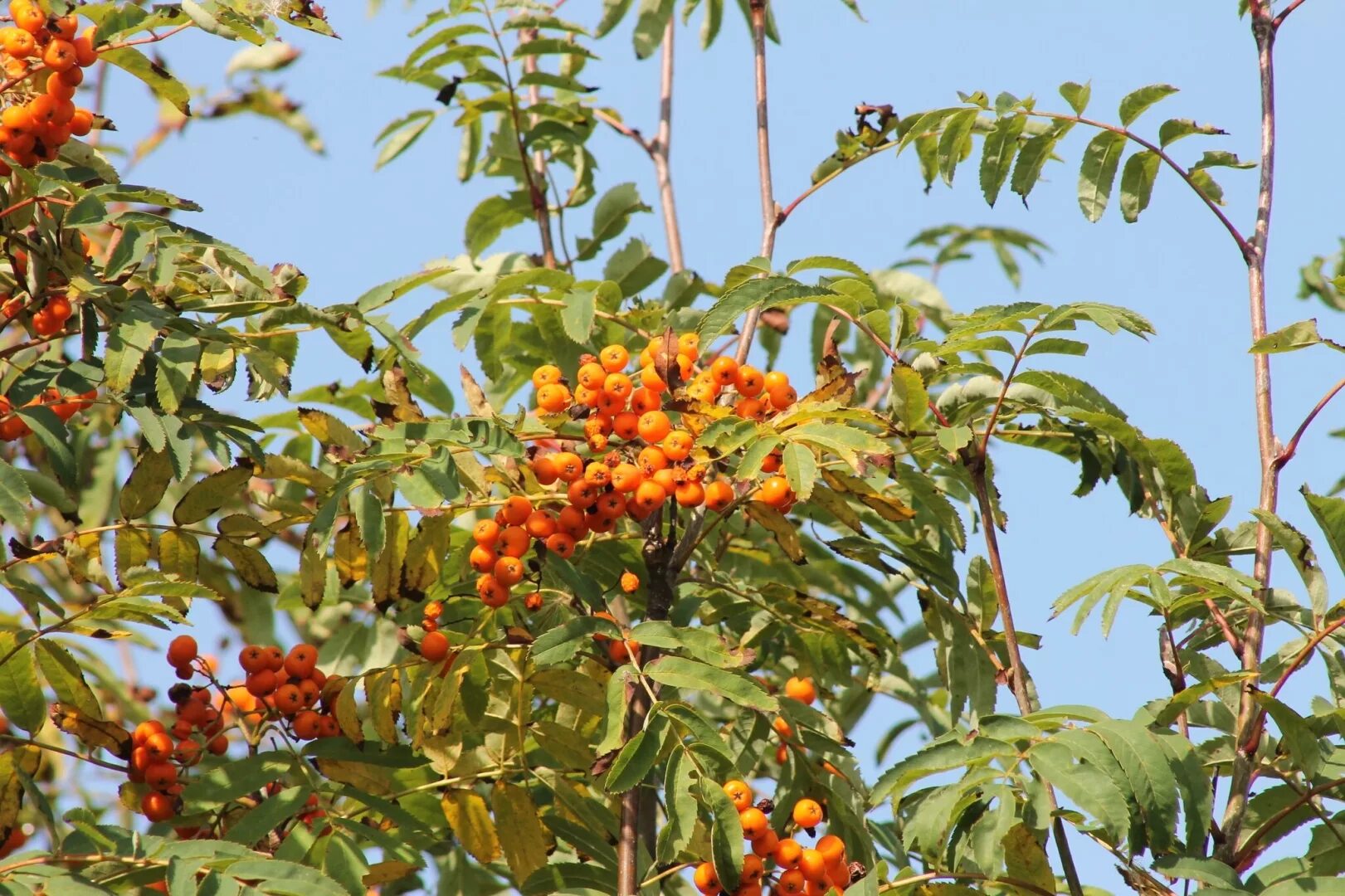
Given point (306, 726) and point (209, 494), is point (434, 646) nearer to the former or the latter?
point (306, 726)

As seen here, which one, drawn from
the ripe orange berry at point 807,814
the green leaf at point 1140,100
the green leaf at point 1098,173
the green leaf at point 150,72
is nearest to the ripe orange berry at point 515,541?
the ripe orange berry at point 807,814

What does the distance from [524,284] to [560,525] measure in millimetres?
689

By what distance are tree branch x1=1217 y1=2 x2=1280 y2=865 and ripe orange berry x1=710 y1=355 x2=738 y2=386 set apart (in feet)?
3.42

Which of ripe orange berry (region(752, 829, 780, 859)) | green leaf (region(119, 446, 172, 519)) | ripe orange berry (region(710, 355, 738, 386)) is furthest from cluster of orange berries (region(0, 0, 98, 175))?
ripe orange berry (region(752, 829, 780, 859))

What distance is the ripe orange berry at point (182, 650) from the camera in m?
3.12

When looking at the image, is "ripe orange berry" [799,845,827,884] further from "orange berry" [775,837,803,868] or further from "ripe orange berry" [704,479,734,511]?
"ripe orange berry" [704,479,734,511]

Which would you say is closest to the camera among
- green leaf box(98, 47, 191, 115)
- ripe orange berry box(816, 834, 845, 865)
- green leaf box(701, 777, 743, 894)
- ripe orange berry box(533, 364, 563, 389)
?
green leaf box(701, 777, 743, 894)

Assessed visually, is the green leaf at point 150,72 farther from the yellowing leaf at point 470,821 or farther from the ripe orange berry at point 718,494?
the yellowing leaf at point 470,821

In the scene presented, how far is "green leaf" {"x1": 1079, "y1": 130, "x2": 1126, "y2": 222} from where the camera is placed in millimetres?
3137

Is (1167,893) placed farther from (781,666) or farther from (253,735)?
(253,735)

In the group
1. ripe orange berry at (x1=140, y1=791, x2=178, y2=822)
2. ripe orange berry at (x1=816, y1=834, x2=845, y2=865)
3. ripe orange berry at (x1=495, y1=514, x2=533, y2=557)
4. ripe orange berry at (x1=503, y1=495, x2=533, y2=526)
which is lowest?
ripe orange berry at (x1=140, y1=791, x2=178, y2=822)

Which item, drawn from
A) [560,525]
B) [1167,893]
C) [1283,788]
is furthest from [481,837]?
[1283,788]

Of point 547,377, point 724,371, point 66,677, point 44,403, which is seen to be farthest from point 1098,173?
point 66,677

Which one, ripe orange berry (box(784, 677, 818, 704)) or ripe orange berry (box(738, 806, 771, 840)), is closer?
ripe orange berry (box(738, 806, 771, 840))
